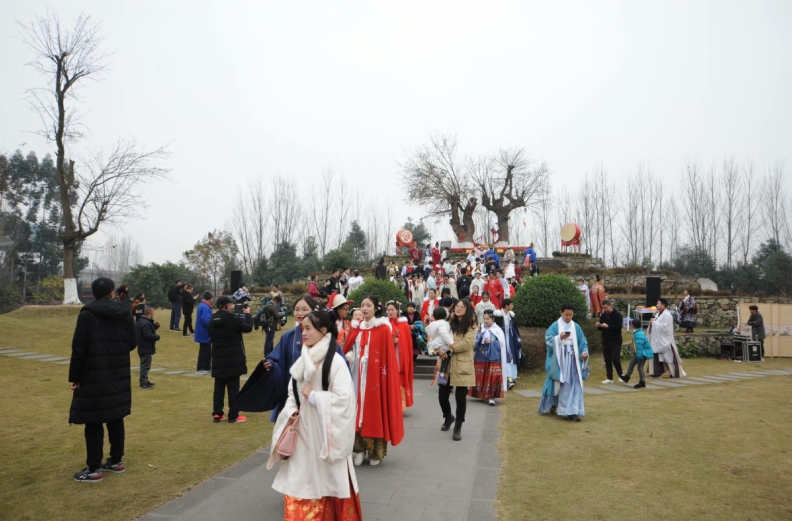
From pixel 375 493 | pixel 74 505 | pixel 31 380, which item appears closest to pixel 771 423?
pixel 375 493

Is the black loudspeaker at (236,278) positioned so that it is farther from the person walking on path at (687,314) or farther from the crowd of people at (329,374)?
the person walking on path at (687,314)

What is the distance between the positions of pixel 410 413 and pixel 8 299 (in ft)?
100

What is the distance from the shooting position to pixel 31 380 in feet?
33.7

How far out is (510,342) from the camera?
11102 millimetres

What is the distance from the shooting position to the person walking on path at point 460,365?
272 inches

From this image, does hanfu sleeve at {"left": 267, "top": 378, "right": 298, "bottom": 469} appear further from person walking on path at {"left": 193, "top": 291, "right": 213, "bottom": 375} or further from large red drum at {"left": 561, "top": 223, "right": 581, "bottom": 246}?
large red drum at {"left": 561, "top": 223, "right": 581, "bottom": 246}

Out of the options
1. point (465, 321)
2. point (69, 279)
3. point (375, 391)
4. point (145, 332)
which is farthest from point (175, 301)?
point (375, 391)

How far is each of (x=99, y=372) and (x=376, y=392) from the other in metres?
2.81

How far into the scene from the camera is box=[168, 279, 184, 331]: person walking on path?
660 inches

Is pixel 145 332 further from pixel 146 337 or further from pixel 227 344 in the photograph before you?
pixel 227 344

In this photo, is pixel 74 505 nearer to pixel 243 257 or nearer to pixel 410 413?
pixel 410 413

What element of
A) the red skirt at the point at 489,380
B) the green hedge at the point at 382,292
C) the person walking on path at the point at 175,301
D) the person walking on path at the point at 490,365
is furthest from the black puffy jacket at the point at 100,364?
the person walking on path at the point at 175,301

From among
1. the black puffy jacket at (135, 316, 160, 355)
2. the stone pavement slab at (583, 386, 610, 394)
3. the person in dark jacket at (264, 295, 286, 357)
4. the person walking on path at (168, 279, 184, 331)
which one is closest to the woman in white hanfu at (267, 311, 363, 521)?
the black puffy jacket at (135, 316, 160, 355)

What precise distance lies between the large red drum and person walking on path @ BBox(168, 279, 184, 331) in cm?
2425
